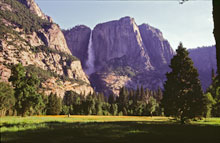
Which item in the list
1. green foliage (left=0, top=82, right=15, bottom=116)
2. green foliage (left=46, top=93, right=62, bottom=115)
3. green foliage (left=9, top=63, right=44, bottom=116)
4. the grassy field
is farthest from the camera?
green foliage (left=46, top=93, right=62, bottom=115)

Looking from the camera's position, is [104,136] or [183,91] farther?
[183,91]

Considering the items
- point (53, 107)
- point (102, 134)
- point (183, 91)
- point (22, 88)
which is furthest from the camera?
point (53, 107)

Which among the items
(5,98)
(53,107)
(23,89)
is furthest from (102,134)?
(53,107)

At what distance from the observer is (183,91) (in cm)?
2920

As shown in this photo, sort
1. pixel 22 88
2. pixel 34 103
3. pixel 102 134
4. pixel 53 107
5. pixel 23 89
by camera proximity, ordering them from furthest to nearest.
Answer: pixel 53 107 < pixel 34 103 < pixel 22 88 < pixel 23 89 < pixel 102 134

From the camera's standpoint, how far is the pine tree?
1078 inches

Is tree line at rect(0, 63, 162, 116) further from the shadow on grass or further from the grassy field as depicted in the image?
the shadow on grass

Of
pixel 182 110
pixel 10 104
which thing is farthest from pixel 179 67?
pixel 10 104

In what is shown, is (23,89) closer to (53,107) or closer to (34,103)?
(34,103)

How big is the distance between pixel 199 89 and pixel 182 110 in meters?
3.94

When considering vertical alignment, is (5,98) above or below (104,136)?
above

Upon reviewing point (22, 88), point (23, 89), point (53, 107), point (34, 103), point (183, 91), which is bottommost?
point (53, 107)

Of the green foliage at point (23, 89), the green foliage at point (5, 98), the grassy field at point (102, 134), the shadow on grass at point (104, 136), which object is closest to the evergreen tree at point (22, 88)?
the green foliage at point (23, 89)

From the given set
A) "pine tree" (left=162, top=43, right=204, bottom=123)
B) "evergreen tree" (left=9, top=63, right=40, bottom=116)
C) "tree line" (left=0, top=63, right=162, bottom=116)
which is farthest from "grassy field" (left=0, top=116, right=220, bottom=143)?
"tree line" (left=0, top=63, right=162, bottom=116)
